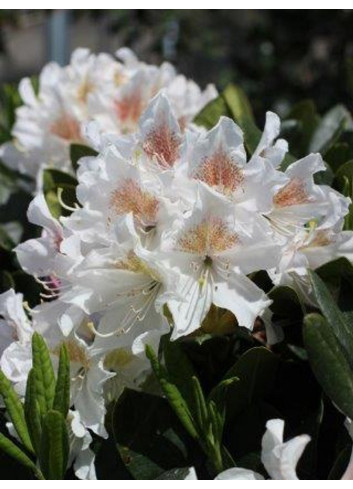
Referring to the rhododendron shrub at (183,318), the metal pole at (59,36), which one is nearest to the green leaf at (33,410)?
the rhododendron shrub at (183,318)

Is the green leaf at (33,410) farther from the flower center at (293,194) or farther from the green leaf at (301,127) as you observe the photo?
the green leaf at (301,127)

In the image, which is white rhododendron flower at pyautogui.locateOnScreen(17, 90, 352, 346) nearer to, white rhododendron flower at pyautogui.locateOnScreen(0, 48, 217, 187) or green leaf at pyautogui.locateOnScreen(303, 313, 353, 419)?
green leaf at pyautogui.locateOnScreen(303, 313, 353, 419)

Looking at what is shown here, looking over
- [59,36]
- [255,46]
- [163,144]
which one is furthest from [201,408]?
[59,36]

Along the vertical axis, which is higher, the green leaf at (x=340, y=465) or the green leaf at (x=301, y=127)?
the green leaf at (x=340, y=465)

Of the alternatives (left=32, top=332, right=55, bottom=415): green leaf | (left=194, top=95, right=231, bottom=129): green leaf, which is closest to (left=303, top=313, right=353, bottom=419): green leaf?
(left=32, top=332, right=55, bottom=415): green leaf

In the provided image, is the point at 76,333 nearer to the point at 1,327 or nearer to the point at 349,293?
the point at 1,327

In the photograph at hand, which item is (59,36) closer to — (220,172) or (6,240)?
(6,240)

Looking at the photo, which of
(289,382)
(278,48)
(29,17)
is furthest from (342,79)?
(289,382)
